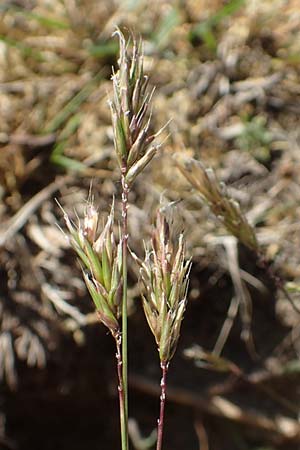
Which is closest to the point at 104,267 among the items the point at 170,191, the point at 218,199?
the point at 218,199

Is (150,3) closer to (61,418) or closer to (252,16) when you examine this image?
(252,16)

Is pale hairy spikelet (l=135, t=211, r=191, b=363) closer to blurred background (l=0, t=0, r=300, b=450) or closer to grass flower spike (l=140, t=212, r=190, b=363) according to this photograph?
grass flower spike (l=140, t=212, r=190, b=363)

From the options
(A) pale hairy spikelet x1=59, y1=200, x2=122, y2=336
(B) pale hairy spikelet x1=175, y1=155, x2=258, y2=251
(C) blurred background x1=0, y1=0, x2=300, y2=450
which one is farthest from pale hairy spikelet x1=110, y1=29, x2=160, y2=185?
(C) blurred background x1=0, y1=0, x2=300, y2=450

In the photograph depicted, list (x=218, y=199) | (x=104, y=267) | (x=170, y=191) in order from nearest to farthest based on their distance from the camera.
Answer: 1. (x=104, y=267)
2. (x=218, y=199)
3. (x=170, y=191)

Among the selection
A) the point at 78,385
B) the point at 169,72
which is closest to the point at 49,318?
the point at 78,385

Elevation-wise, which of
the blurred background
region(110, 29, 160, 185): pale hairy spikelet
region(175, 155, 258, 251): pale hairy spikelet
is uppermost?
region(110, 29, 160, 185): pale hairy spikelet

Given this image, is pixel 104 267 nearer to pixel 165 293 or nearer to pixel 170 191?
pixel 165 293
